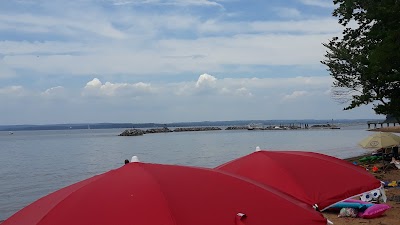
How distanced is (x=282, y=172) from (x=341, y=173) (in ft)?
2.48

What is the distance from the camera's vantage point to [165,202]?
3.05 m

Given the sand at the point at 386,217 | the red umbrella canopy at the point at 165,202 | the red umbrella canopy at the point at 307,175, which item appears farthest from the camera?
the sand at the point at 386,217

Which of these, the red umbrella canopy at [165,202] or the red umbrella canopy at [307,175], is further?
the red umbrella canopy at [307,175]

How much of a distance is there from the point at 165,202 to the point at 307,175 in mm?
2557

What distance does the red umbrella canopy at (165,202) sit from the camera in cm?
296

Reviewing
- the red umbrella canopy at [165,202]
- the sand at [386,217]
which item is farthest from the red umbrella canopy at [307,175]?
the sand at [386,217]

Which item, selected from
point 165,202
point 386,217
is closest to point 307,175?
point 165,202

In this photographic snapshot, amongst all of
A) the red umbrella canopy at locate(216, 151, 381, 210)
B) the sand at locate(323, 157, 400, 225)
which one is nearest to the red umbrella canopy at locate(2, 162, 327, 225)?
the red umbrella canopy at locate(216, 151, 381, 210)

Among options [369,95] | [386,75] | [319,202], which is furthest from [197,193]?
[369,95]

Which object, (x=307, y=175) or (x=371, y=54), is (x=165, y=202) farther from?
(x=371, y=54)

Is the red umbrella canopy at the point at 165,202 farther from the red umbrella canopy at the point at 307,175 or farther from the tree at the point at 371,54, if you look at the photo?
the tree at the point at 371,54

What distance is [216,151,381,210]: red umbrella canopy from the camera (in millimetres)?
4871

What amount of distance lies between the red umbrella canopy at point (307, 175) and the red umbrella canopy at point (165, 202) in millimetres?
1273

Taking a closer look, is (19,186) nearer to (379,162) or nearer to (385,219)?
(379,162)
